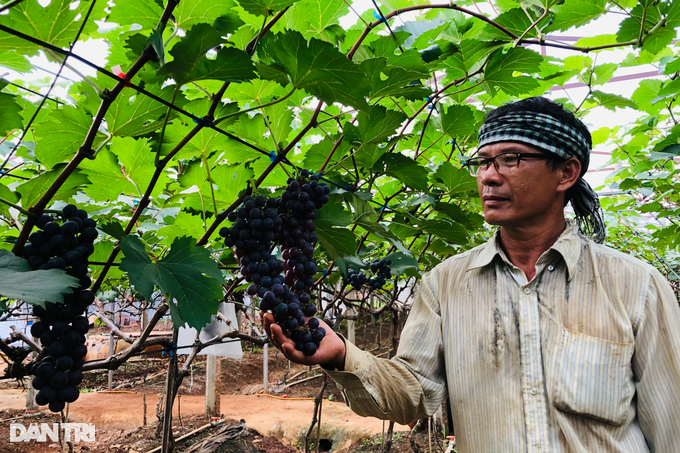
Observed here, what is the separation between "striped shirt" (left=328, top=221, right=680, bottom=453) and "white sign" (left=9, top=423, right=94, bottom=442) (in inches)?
278

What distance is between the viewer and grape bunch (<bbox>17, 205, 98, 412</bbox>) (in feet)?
3.00

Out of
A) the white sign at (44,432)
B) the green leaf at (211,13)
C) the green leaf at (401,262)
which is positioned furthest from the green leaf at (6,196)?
the white sign at (44,432)

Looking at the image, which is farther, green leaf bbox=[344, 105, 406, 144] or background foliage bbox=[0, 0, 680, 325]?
green leaf bbox=[344, 105, 406, 144]

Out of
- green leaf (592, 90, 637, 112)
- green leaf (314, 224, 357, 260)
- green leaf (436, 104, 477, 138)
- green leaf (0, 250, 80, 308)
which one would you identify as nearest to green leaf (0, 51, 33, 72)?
green leaf (0, 250, 80, 308)

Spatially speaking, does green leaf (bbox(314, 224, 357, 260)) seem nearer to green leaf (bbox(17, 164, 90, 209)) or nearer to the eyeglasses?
the eyeglasses

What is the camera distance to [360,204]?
1.49 meters

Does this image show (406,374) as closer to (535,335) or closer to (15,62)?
(535,335)

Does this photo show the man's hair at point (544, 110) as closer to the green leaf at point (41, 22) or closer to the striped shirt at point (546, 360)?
the striped shirt at point (546, 360)

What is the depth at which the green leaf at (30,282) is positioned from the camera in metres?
0.74

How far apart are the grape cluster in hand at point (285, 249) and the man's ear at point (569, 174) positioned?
82cm

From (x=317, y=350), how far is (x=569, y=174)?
999 millimetres

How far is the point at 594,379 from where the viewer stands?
1.29 m

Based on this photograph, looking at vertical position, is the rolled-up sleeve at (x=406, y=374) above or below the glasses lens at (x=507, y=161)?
below

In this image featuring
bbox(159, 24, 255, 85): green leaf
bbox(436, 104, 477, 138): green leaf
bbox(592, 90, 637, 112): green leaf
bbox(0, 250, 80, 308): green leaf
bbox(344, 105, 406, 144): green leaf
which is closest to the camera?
bbox(0, 250, 80, 308): green leaf
